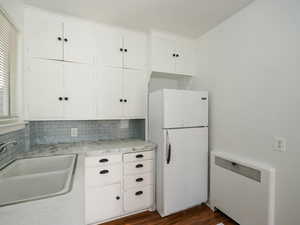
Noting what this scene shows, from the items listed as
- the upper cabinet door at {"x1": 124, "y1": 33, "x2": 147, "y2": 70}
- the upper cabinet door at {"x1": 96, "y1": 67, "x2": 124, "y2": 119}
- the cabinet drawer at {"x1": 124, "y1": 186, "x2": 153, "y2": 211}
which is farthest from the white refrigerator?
the upper cabinet door at {"x1": 124, "y1": 33, "x2": 147, "y2": 70}

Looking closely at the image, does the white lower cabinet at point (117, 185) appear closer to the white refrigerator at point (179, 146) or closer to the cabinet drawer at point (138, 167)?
the cabinet drawer at point (138, 167)

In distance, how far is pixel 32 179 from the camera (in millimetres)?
1180

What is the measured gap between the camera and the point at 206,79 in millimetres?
2268

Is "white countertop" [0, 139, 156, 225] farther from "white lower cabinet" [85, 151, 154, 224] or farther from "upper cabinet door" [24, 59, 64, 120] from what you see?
"upper cabinet door" [24, 59, 64, 120]

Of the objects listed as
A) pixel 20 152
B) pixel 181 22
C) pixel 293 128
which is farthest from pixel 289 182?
pixel 20 152

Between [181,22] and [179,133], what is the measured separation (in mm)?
1502

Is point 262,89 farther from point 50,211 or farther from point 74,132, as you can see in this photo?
point 74,132

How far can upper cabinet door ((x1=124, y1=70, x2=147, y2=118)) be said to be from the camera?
7.27 feet

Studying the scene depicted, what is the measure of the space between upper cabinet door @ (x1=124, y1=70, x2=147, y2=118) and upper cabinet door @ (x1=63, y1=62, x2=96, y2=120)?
469 mm

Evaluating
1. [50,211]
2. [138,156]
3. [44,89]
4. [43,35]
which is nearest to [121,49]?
[43,35]

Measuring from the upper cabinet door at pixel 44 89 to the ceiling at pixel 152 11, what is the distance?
68cm

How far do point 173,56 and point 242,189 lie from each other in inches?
79.0

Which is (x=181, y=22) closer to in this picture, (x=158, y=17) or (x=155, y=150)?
(x=158, y=17)

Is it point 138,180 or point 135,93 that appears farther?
point 135,93
